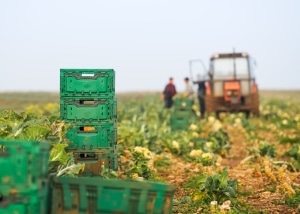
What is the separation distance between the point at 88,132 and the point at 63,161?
1.88 meters

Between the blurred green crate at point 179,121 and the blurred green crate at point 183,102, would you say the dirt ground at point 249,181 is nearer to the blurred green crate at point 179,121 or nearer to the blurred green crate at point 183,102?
the blurred green crate at point 179,121

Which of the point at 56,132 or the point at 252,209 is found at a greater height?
the point at 56,132

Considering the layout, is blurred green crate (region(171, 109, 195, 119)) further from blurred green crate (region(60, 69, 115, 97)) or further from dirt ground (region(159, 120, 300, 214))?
blurred green crate (region(60, 69, 115, 97))

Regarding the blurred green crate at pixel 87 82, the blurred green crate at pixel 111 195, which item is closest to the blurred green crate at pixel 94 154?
the blurred green crate at pixel 87 82

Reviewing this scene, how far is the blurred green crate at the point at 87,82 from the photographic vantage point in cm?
740

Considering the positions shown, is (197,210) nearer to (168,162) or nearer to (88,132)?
(88,132)

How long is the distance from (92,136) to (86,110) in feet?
1.17

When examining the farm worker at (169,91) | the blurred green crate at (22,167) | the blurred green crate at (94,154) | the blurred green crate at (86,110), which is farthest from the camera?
the farm worker at (169,91)

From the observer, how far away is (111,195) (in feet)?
14.1

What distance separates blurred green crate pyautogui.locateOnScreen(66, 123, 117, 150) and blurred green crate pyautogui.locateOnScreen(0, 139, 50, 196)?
3254mm

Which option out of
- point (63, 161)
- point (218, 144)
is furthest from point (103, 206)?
point (218, 144)

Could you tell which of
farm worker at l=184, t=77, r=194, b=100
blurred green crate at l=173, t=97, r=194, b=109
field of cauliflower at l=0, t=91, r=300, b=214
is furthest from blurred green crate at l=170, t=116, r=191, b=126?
farm worker at l=184, t=77, r=194, b=100

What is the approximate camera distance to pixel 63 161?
5637 millimetres

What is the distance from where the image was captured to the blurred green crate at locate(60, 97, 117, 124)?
7461mm
